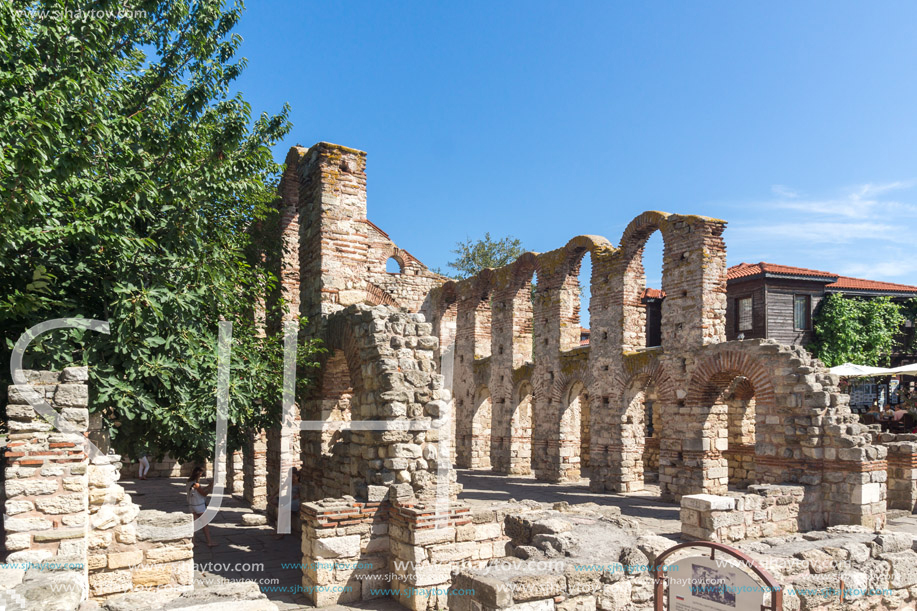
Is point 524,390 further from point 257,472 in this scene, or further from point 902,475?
point 902,475

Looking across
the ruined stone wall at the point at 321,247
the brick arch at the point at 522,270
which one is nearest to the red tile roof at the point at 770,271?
the brick arch at the point at 522,270

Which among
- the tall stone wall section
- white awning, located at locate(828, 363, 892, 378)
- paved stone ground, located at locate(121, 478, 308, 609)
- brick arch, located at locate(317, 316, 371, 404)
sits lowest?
paved stone ground, located at locate(121, 478, 308, 609)

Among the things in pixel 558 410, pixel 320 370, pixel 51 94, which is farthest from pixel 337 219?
pixel 558 410

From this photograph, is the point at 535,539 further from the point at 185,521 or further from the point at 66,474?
the point at 66,474

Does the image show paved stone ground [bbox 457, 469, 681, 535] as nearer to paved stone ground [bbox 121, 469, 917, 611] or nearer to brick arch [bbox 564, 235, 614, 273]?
paved stone ground [bbox 121, 469, 917, 611]

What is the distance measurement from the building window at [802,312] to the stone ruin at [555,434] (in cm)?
1299

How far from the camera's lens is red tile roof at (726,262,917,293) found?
27297 mm

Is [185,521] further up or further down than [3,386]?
further down

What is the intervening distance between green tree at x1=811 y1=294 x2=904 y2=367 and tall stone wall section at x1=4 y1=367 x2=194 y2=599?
28.1 m

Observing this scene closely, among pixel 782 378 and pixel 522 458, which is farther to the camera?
pixel 522 458

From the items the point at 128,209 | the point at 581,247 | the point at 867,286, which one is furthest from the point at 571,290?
the point at 867,286

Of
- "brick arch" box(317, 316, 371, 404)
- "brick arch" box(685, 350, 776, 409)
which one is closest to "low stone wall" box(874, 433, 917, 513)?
"brick arch" box(685, 350, 776, 409)

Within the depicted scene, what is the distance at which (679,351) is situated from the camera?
1378 centimetres

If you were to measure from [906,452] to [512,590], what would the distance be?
10.6 meters
